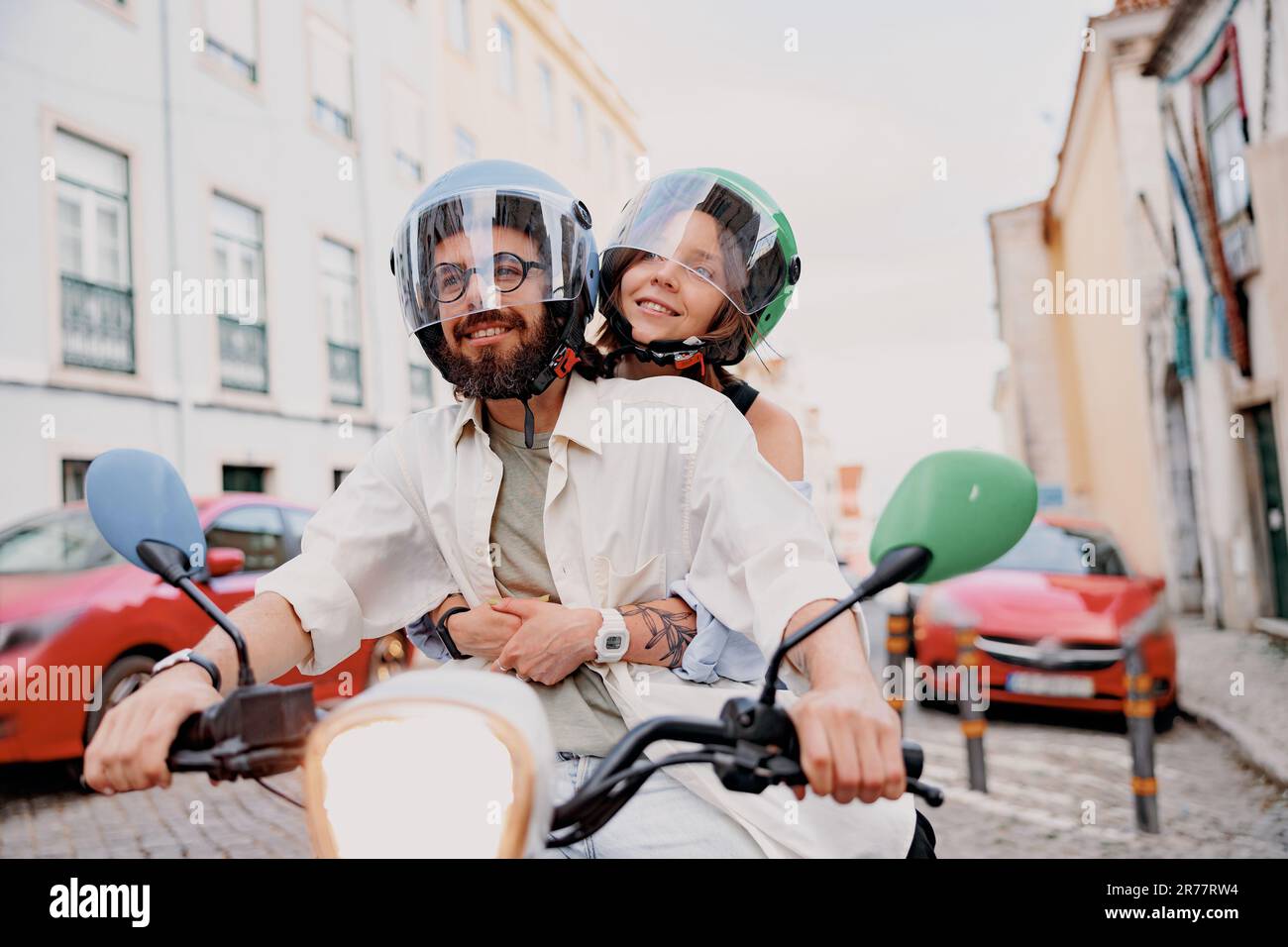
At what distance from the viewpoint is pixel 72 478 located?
8.42m

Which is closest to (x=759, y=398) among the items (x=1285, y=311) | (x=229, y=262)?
(x=1285, y=311)

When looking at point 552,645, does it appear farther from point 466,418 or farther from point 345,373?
point 345,373

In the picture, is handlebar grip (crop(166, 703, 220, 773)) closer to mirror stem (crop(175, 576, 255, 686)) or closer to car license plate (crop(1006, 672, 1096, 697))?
mirror stem (crop(175, 576, 255, 686))

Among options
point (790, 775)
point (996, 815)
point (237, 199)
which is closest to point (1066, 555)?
point (996, 815)

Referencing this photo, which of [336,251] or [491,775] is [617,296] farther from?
[336,251]

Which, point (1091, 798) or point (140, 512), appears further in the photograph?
point (1091, 798)

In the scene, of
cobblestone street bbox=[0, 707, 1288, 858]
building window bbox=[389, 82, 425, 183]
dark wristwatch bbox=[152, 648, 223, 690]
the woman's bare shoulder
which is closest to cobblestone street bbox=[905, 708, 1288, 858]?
cobblestone street bbox=[0, 707, 1288, 858]

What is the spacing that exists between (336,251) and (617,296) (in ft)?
34.2

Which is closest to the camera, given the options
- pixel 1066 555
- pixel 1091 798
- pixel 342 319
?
pixel 1091 798

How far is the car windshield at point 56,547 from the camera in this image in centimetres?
523

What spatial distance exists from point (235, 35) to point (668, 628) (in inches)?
410

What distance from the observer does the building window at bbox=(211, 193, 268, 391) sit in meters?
10.2

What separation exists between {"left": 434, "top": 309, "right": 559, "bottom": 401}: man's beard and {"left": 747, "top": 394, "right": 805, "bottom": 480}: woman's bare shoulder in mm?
616

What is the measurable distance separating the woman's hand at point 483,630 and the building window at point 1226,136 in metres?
10.7
